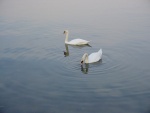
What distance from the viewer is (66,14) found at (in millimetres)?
20406

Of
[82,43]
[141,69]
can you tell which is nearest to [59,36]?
[82,43]

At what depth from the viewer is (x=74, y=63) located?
11.6 m

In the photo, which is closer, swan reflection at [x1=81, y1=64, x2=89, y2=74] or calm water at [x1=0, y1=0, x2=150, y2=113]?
calm water at [x1=0, y1=0, x2=150, y2=113]

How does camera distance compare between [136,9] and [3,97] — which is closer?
A: [3,97]

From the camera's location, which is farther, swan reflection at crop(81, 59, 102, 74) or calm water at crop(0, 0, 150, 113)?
swan reflection at crop(81, 59, 102, 74)

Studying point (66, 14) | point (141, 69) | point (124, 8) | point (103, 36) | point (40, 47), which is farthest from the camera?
point (124, 8)

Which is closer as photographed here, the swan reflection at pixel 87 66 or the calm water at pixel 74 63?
the calm water at pixel 74 63

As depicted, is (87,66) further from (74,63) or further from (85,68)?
(74,63)

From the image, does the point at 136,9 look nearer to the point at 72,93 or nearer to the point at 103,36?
the point at 103,36

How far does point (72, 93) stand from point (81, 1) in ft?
55.7

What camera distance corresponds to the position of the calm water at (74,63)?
8.59 meters

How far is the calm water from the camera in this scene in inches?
338

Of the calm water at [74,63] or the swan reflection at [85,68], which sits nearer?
the calm water at [74,63]

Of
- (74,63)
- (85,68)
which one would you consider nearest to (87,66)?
(85,68)
